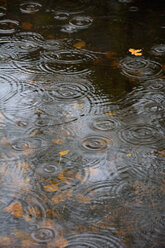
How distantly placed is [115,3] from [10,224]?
12.7 ft

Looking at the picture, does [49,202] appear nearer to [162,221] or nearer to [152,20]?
[162,221]

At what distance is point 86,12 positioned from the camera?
4848 mm

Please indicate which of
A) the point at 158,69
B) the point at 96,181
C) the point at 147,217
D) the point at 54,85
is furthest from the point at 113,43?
the point at 147,217

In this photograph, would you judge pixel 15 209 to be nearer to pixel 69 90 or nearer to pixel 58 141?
pixel 58 141

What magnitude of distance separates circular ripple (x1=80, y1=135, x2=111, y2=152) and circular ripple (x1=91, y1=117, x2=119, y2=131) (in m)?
0.12

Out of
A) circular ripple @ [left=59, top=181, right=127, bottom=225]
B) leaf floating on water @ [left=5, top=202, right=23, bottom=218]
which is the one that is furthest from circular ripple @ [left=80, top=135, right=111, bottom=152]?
leaf floating on water @ [left=5, top=202, right=23, bottom=218]

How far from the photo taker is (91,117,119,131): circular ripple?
2.88 m

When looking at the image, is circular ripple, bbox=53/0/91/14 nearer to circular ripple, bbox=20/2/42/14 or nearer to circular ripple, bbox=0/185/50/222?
circular ripple, bbox=20/2/42/14

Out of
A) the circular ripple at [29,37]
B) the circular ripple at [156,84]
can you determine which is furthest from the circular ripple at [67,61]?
the circular ripple at [156,84]

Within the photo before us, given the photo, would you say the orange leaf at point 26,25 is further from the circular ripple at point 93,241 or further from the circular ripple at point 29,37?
the circular ripple at point 93,241

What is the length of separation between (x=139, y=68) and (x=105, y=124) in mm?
1028

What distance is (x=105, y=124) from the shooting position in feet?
9.61

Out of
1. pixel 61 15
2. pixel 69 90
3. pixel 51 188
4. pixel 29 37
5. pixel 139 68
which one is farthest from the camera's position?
pixel 61 15

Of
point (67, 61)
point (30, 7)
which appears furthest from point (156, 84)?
point (30, 7)
